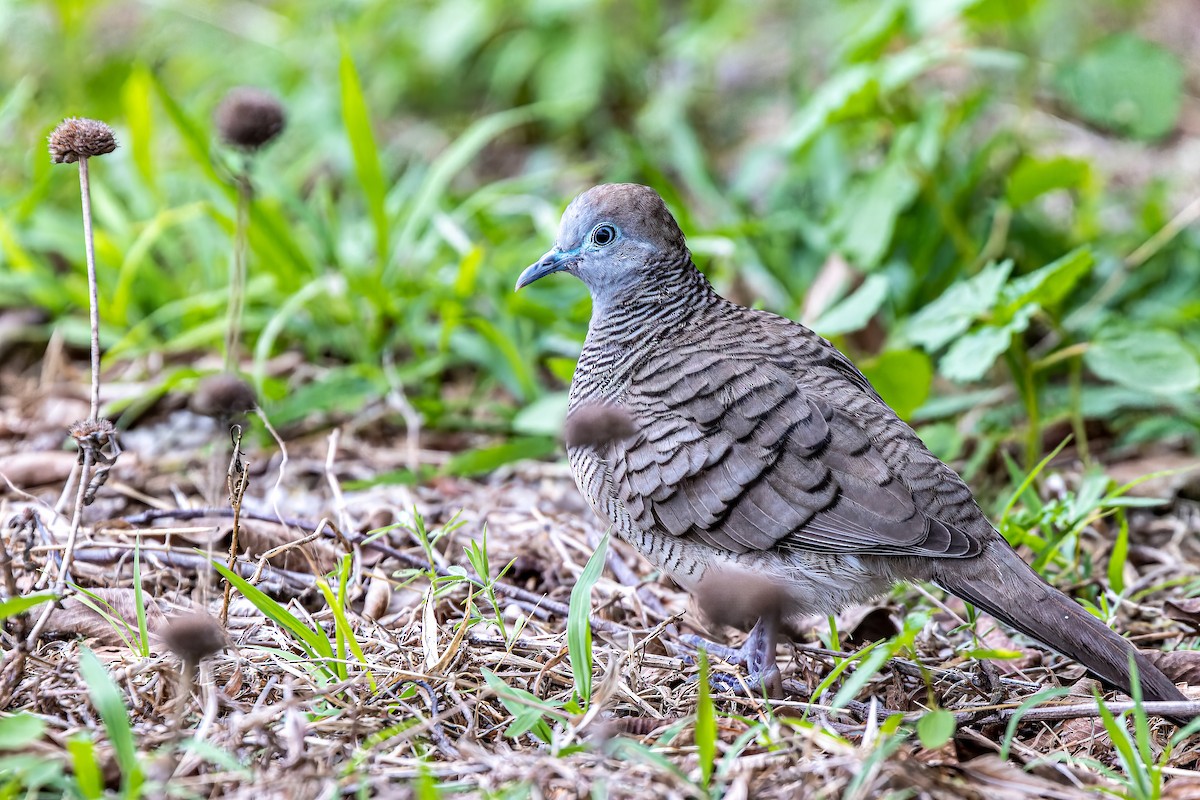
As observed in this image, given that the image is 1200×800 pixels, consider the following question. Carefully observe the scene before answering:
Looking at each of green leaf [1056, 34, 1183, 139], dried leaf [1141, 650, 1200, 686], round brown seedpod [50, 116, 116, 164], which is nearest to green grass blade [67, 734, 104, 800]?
round brown seedpod [50, 116, 116, 164]

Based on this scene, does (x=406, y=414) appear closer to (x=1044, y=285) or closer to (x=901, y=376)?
(x=901, y=376)

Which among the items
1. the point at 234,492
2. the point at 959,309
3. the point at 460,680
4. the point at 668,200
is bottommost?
the point at 460,680

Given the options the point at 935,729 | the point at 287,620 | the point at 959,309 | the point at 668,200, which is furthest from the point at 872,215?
the point at 287,620

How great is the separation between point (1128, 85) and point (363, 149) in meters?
3.18

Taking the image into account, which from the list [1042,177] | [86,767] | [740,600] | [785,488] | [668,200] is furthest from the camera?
[668,200]

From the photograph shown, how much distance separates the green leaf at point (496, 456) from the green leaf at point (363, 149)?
3.41ft

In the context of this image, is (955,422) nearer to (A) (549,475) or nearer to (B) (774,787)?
(A) (549,475)

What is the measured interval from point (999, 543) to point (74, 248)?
400 cm

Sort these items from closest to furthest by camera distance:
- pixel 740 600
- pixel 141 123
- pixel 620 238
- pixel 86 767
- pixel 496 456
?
pixel 86 767
pixel 740 600
pixel 620 238
pixel 496 456
pixel 141 123

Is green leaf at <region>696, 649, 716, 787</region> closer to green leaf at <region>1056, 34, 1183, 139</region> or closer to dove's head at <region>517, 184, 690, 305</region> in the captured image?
dove's head at <region>517, 184, 690, 305</region>

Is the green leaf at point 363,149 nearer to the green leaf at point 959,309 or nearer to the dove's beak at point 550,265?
the dove's beak at point 550,265

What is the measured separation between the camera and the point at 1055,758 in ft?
8.37

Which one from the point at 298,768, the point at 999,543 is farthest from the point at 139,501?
the point at 999,543

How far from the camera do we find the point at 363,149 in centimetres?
465
